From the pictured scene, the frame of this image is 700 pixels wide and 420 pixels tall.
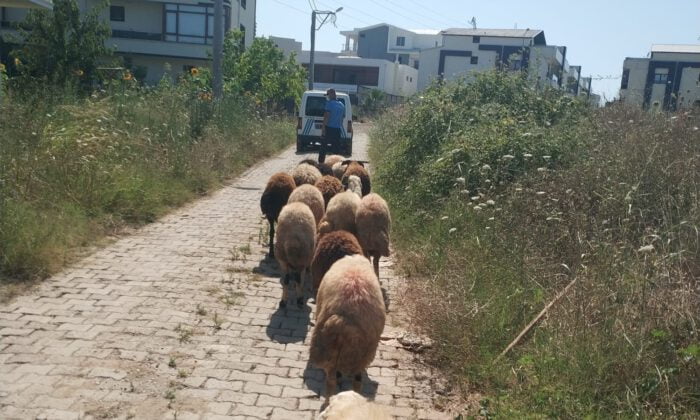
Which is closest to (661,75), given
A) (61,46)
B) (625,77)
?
(625,77)

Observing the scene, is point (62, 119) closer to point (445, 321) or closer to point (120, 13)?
point (445, 321)

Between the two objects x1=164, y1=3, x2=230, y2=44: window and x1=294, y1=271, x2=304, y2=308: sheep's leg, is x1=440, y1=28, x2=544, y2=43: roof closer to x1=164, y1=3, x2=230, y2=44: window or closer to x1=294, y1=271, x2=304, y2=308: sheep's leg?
x1=164, y1=3, x2=230, y2=44: window

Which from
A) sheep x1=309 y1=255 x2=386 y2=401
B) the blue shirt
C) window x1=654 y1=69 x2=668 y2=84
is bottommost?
sheep x1=309 y1=255 x2=386 y2=401

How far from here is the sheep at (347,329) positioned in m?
4.40

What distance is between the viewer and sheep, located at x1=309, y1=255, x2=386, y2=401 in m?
4.40

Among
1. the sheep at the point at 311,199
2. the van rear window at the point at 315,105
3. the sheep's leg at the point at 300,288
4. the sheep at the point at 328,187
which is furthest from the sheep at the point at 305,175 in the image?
the van rear window at the point at 315,105

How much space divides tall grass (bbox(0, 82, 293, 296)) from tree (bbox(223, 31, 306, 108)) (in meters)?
15.7

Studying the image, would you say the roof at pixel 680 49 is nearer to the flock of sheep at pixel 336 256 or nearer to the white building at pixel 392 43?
the flock of sheep at pixel 336 256

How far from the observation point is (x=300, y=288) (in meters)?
6.82

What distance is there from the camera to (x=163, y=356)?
5.06m

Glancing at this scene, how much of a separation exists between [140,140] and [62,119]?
188cm

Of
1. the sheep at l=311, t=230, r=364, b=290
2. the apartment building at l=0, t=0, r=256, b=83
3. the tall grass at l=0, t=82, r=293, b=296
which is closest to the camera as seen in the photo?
the sheep at l=311, t=230, r=364, b=290

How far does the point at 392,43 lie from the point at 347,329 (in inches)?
3416

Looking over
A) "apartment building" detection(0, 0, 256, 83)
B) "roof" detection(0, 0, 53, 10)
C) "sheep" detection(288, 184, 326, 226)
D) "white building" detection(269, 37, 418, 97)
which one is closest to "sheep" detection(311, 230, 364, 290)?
"sheep" detection(288, 184, 326, 226)
